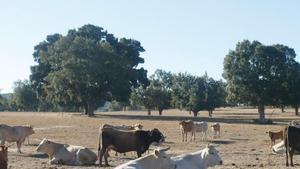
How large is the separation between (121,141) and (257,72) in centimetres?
5335

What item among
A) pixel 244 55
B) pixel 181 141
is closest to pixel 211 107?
pixel 244 55

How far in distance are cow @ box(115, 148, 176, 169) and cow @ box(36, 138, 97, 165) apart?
25.3 ft

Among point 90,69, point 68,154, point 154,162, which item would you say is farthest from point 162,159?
point 90,69

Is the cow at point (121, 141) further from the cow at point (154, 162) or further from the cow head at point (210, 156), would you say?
the cow at point (154, 162)

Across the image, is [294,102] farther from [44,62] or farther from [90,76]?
[44,62]

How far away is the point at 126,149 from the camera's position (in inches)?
849

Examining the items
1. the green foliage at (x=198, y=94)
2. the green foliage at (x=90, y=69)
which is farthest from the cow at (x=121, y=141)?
the green foliage at (x=198, y=94)

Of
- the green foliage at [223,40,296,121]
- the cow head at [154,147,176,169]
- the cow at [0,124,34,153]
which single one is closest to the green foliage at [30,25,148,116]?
the green foliage at [223,40,296,121]

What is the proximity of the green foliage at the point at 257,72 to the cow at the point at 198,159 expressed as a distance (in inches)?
2166

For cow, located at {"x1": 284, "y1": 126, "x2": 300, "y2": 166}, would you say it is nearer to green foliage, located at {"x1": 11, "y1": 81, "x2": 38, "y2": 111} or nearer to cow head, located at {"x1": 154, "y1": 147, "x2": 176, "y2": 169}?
cow head, located at {"x1": 154, "y1": 147, "x2": 176, "y2": 169}

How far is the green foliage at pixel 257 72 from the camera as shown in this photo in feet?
233

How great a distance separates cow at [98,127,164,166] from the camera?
21.3 metres

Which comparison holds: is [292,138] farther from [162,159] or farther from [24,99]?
[24,99]

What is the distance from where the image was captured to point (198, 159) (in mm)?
16312
